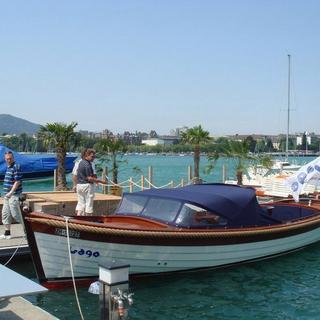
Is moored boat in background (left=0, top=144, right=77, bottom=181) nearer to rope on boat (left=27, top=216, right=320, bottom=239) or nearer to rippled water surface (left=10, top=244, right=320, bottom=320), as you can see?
rippled water surface (left=10, top=244, right=320, bottom=320)

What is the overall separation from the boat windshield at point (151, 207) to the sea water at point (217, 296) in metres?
1.45

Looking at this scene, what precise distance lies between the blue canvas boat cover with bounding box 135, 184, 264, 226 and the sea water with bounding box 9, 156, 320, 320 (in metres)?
1.27

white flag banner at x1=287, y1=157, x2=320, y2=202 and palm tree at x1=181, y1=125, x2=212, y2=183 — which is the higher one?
palm tree at x1=181, y1=125, x2=212, y2=183

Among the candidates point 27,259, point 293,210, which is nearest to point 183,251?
point 27,259

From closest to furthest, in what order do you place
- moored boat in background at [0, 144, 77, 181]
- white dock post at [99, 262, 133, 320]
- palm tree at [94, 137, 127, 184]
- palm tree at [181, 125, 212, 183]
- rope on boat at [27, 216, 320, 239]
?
white dock post at [99, 262, 133, 320] → rope on boat at [27, 216, 320, 239] → palm tree at [94, 137, 127, 184] → palm tree at [181, 125, 212, 183] → moored boat in background at [0, 144, 77, 181]

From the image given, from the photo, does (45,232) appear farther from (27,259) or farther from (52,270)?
(27,259)

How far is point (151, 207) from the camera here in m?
12.9

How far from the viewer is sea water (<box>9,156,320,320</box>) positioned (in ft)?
33.2

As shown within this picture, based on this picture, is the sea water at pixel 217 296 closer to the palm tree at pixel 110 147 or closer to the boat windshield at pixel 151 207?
the boat windshield at pixel 151 207

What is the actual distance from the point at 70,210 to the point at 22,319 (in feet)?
29.2

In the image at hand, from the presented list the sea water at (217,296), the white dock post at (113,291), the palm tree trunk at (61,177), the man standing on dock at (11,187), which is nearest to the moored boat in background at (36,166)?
the palm tree trunk at (61,177)

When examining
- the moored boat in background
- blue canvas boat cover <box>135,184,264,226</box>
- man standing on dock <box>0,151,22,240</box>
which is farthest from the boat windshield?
the moored boat in background

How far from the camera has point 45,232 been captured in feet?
34.7

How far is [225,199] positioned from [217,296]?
8.85 ft
